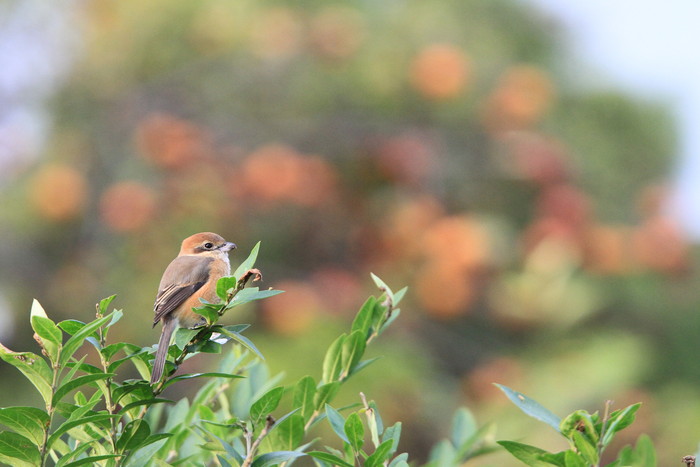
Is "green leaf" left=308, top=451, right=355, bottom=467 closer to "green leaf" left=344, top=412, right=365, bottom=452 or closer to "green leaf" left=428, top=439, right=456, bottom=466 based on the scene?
"green leaf" left=344, top=412, right=365, bottom=452

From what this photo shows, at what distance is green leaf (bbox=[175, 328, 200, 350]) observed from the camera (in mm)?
1226

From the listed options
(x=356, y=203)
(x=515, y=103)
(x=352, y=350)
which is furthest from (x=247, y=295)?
(x=515, y=103)

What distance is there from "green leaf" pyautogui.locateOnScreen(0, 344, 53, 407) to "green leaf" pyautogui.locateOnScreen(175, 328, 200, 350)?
0.18 metres

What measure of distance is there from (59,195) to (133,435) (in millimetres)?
4984

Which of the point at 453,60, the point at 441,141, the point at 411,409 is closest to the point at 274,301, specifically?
the point at 411,409

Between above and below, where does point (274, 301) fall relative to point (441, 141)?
below

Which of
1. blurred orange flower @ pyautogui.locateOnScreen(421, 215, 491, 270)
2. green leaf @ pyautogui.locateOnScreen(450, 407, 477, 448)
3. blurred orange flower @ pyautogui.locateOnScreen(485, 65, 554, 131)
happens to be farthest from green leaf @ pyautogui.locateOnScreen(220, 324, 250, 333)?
blurred orange flower @ pyautogui.locateOnScreen(485, 65, 554, 131)

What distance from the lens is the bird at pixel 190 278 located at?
229 centimetres

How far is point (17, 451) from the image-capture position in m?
1.17

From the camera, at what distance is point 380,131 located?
629 centimetres

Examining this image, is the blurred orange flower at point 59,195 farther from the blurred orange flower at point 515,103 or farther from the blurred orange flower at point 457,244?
the blurred orange flower at point 515,103

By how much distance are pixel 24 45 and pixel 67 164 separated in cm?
122

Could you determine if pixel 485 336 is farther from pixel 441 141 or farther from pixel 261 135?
pixel 261 135

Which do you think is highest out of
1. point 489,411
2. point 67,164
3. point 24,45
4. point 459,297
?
point 24,45
